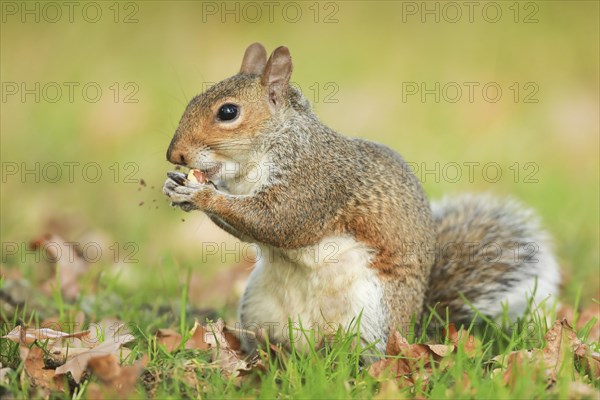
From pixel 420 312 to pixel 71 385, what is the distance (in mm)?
1008

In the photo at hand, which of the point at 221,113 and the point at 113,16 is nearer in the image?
the point at 221,113

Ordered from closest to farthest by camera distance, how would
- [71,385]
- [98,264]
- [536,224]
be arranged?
[71,385], [536,224], [98,264]

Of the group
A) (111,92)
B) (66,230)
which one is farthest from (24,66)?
(66,230)

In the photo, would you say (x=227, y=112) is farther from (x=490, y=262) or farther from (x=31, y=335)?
(x=490, y=262)

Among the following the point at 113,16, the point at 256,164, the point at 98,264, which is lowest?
the point at 98,264

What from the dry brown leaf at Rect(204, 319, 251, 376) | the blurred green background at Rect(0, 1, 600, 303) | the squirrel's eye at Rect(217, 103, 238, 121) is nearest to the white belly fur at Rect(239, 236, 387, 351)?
the dry brown leaf at Rect(204, 319, 251, 376)

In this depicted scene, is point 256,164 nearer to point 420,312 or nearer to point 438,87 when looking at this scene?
point 420,312

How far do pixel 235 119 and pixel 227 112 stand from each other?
0.09ft

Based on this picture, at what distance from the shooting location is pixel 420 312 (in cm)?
251

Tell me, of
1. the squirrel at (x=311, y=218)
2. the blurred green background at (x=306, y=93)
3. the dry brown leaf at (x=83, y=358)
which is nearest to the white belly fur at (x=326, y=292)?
the squirrel at (x=311, y=218)

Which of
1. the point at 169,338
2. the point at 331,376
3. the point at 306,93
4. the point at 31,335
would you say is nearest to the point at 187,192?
the point at 169,338

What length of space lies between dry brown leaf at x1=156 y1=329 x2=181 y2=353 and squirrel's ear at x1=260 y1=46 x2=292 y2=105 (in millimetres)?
687

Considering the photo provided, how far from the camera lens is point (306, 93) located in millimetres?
5281

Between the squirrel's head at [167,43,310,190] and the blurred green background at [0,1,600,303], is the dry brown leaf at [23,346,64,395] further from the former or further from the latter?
the blurred green background at [0,1,600,303]
